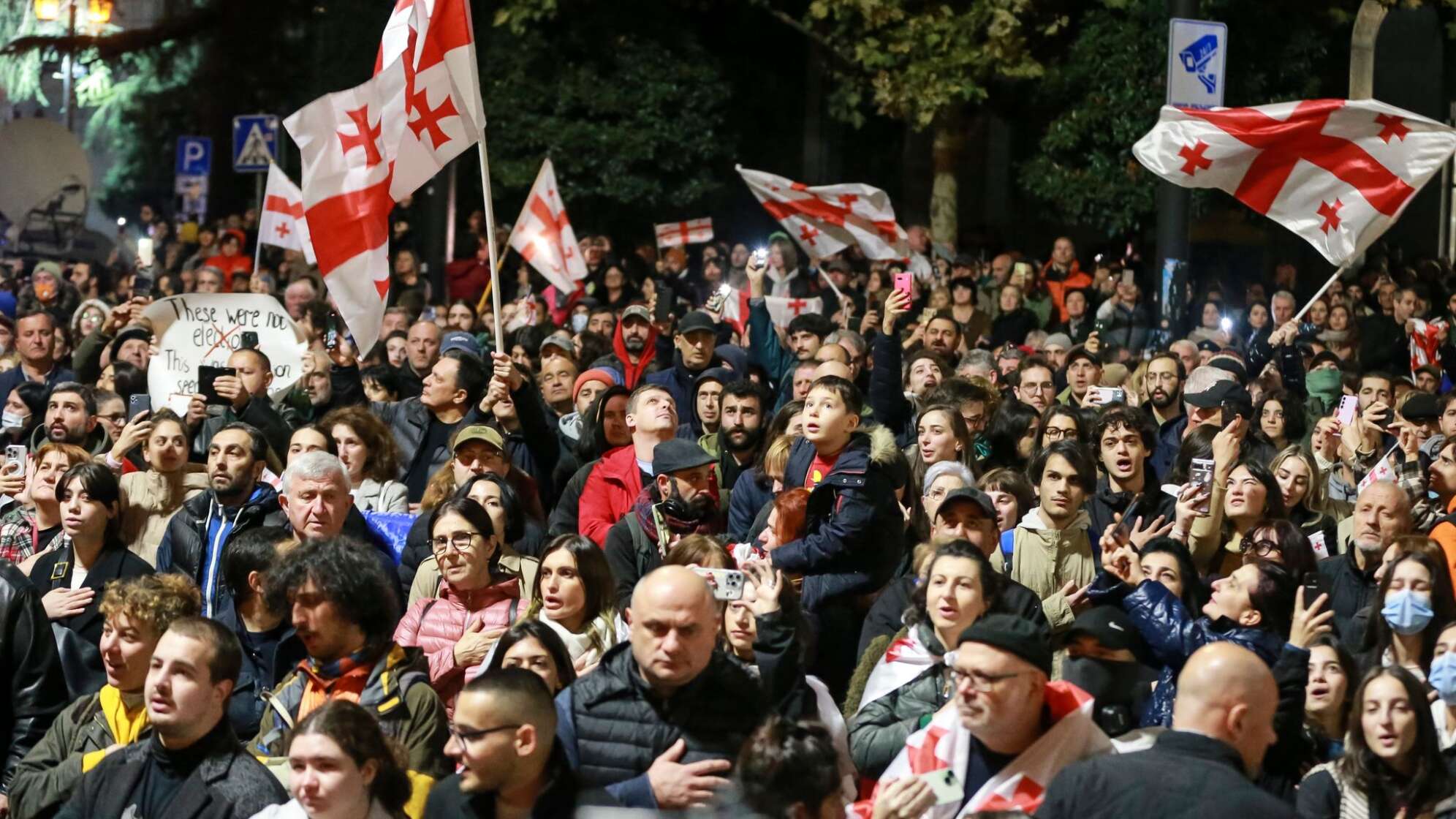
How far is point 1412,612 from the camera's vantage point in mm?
7375

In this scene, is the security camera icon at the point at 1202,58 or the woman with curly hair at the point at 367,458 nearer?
the woman with curly hair at the point at 367,458

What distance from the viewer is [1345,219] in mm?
12242

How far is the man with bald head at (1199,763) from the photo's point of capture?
491 cm

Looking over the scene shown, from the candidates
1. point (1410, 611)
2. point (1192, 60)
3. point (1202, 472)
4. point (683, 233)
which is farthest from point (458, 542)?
point (683, 233)

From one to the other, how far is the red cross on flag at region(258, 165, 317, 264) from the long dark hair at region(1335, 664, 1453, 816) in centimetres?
1201

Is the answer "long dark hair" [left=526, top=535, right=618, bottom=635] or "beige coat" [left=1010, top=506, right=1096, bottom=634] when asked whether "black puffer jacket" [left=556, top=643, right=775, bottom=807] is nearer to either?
"long dark hair" [left=526, top=535, right=618, bottom=635]

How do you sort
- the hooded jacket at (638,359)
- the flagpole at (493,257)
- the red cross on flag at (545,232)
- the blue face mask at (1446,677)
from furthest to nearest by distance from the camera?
1. the red cross on flag at (545,232)
2. the hooded jacket at (638,359)
3. the flagpole at (493,257)
4. the blue face mask at (1446,677)

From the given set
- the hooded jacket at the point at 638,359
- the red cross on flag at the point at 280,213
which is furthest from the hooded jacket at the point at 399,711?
the red cross on flag at the point at 280,213

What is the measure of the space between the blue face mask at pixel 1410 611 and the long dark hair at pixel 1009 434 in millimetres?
3148

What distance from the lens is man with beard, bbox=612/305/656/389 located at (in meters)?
13.0

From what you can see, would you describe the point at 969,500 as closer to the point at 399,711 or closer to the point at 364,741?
the point at 399,711

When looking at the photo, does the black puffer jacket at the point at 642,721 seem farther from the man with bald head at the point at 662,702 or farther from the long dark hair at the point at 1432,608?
the long dark hair at the point at 1432,608

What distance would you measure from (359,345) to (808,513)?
3.26 m

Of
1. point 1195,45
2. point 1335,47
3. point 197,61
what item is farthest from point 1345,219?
point 197,61
